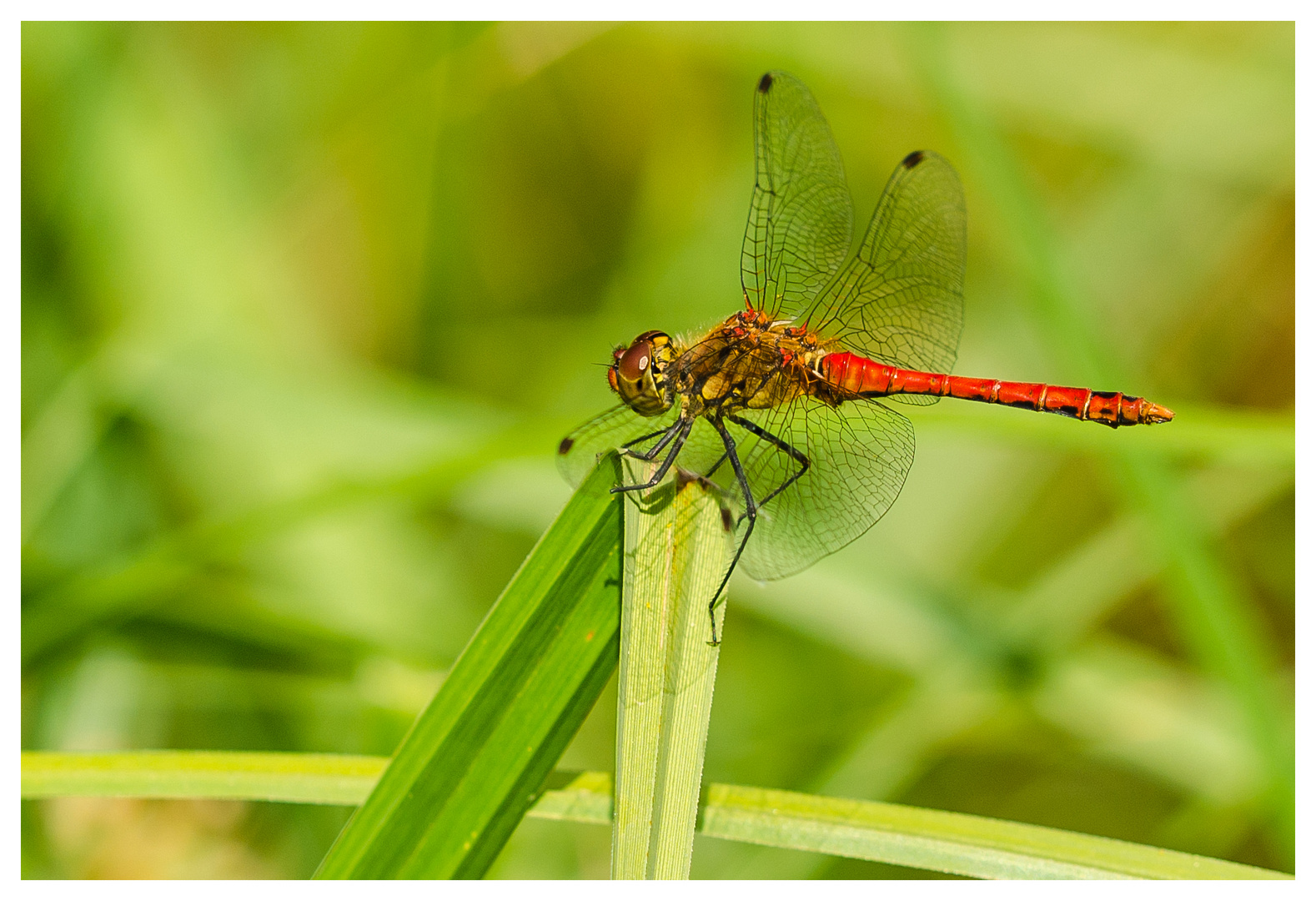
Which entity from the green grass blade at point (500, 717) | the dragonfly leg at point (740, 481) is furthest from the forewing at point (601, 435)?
the green grass blade at point (500, 717)

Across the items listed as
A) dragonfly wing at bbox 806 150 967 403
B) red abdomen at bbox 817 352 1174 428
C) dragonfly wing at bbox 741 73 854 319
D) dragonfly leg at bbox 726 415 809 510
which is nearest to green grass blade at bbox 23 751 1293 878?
dragonfly leg at bbox 726 415 809 510

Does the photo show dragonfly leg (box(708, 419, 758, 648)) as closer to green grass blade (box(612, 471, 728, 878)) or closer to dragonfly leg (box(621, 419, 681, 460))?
dragonfly leg (box(621, 419, 681, 460))

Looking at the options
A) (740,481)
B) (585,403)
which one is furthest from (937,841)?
(585,403)

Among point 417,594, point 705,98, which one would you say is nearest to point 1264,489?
point 705,98

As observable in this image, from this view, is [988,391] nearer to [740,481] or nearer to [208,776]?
[740,481]

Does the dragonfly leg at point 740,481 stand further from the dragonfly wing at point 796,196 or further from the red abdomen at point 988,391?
the dragonfly wing at point 796,196

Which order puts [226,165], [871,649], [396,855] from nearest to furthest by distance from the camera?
[396,855]
[871,649]
[226,165]

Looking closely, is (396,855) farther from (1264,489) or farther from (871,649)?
(1264,489)
